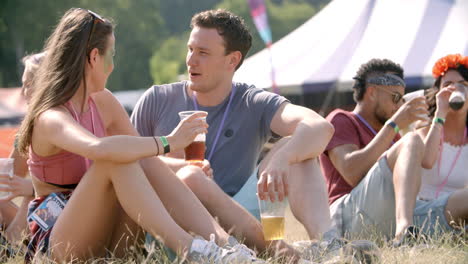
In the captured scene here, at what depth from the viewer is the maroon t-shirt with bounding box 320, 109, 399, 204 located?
4449 millimetres

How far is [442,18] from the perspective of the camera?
11.6m

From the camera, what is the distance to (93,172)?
286 centimetres

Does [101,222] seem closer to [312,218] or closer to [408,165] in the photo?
[312,218]

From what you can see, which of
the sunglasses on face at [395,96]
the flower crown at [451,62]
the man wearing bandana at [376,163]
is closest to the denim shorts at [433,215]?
the man wearing bandana at [376,163]

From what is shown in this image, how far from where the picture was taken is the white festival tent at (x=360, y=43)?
1131 centimetres

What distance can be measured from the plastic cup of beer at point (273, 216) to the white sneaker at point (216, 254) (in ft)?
0.55

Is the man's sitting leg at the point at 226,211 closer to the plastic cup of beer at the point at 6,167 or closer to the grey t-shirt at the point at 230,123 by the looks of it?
the grey t-shirt at the point at 230,123

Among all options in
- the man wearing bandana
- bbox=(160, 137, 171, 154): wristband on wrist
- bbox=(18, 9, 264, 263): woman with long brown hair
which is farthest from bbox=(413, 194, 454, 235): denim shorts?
bbox=(160, 137, 171, 154): wristband on wrist

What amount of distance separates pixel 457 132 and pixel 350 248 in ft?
7.29

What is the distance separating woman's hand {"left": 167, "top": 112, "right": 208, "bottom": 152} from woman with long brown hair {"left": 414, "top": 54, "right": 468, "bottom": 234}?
63.1 inches

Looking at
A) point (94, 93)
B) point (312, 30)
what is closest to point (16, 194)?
point (94, 93)

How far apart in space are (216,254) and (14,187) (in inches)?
45.6

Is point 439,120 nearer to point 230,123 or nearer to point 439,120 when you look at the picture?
point 439,120

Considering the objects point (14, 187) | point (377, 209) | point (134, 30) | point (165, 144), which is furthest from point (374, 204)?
point (134, 30)
